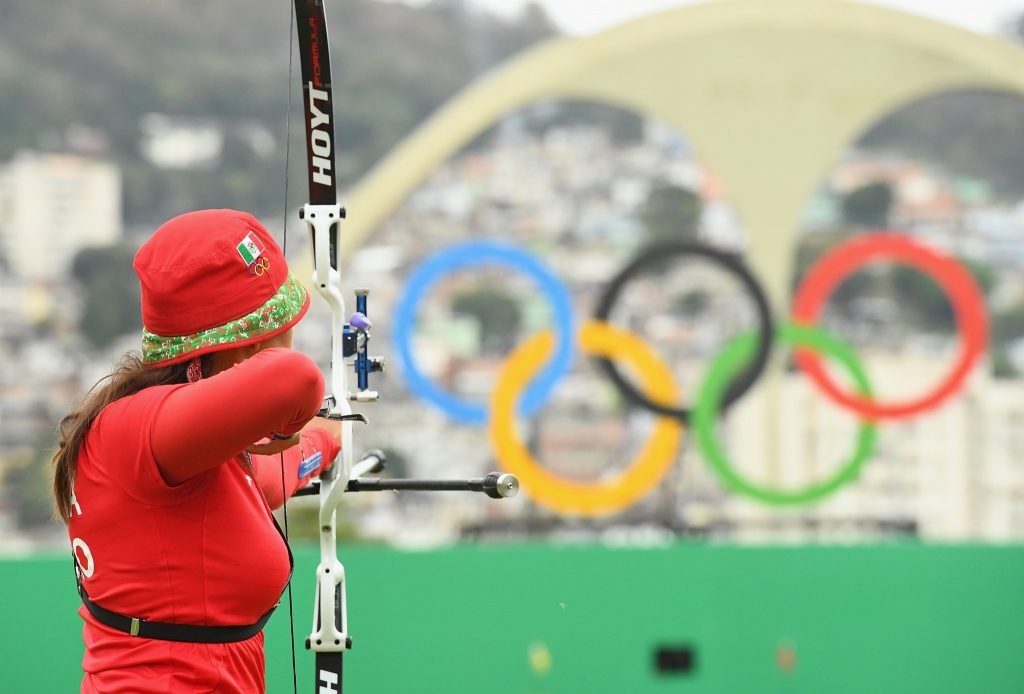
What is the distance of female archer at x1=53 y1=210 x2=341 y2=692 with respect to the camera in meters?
1.17

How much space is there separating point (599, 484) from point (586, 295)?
122cm

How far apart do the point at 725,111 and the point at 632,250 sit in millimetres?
790

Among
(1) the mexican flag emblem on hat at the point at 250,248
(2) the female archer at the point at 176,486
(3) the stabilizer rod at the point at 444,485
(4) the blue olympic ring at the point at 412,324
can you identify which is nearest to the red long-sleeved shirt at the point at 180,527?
(2) the female archer at the point at 176,486

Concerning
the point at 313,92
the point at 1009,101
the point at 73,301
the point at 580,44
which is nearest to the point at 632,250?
the point at 580,44

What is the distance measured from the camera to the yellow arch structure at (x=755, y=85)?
17.1 ft

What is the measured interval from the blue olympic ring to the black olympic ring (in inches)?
5.6

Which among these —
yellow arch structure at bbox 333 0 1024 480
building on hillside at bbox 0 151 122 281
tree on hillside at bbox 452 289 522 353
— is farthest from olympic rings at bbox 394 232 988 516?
building on hillside at bbox 0 151 122 281

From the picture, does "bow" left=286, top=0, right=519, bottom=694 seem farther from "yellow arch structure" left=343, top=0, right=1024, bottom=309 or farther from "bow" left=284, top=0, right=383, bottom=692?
"yellow arch structure" left=343, top=0, right=1024, bottom=309

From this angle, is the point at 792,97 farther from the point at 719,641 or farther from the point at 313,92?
the point at 313,92

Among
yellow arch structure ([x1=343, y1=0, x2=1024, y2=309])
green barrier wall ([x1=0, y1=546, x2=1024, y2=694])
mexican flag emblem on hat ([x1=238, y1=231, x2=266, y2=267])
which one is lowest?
green barrier wall ([x1=0, y1=546, x2=1024, y2=694])

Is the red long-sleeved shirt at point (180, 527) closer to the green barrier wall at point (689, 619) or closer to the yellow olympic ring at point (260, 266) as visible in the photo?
the yellow olympic ring at point (260, 266)

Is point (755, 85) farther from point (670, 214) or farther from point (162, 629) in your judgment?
point (162, 629)

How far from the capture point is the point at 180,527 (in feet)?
3.95

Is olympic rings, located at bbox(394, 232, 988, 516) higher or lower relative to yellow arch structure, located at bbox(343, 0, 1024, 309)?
lower
